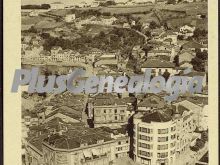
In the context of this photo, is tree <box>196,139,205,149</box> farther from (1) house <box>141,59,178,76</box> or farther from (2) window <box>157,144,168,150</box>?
(1) house <box>141,59,178,76</box>

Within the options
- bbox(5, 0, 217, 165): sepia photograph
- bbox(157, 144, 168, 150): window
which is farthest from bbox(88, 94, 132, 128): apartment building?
bbox(157, 144, 168, 150): window

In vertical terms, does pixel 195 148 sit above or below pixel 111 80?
below

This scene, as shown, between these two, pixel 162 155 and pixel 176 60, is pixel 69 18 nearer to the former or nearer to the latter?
pixel 176 60

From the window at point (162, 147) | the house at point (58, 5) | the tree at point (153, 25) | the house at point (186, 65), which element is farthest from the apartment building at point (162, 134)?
the house at point (58, 5)

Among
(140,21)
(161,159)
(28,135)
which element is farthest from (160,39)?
(28,135)

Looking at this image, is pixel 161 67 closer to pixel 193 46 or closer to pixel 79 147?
pixel 193 46

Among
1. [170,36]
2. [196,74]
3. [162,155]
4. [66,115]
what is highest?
[170,36]

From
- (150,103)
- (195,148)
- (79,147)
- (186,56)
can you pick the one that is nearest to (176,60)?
(186,56)

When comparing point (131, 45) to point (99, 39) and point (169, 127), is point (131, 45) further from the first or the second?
point (169, 127)
